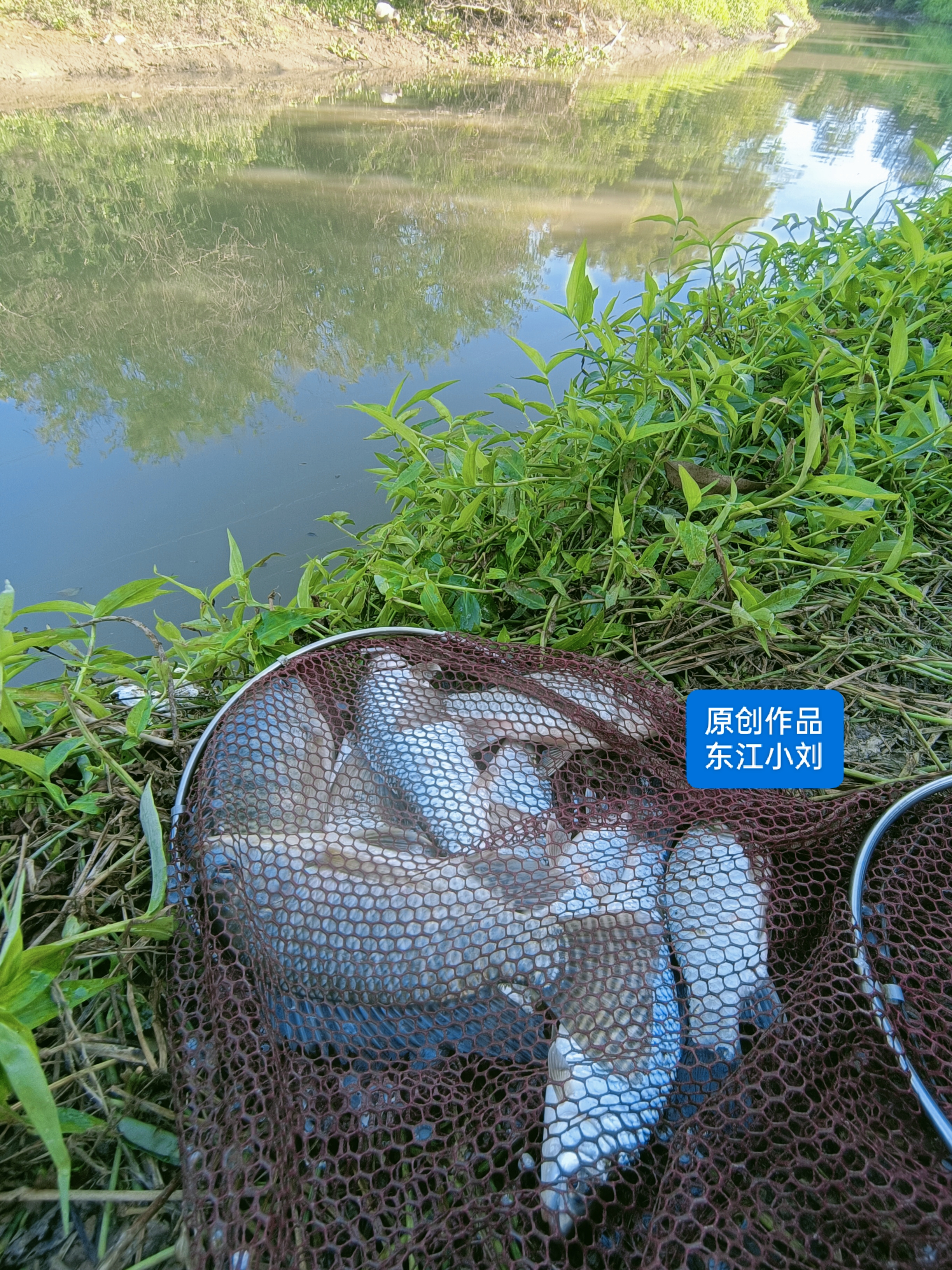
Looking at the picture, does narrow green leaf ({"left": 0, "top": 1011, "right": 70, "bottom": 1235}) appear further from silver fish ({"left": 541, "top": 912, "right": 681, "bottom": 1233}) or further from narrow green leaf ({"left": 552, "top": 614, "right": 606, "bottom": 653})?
narrow green leaf ({"left": 552, "top": 614, "right": 606, "bottom": 653})

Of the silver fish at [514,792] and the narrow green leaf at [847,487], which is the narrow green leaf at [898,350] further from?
the silver fish at [514,792]

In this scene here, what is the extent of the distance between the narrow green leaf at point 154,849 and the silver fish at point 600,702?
771mm

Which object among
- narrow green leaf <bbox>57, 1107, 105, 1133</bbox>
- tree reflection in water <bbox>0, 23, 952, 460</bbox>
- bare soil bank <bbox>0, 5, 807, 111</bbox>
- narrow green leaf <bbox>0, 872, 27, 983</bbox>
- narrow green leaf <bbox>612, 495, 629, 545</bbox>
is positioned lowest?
narrow green leaf <bbox>57, 1107, 105, 1133</bbox>

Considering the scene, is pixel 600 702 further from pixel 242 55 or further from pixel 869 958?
pixel 242 55

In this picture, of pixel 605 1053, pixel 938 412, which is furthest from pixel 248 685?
pixel 938 412

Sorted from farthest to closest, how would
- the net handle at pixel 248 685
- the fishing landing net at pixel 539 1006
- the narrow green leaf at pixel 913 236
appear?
the narrow green leaf at pixel 913 236, the net handle at pixel 248 685, the fishing landing net at pixel 539 1006

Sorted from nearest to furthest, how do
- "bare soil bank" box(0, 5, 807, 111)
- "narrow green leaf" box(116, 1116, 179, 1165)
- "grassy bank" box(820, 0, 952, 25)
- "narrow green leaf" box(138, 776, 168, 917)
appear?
"narrow green leaf" box(116, 1116, 179, 1165) < "narrow green leaf" box(138, 776, 168, 917) < "bare soil bank" box(0, 5, 807, 111) < "grassy bank" box(820, 0, 952, 25)

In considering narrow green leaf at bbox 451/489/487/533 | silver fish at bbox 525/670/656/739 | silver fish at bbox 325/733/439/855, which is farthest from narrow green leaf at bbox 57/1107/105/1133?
narrow green leaf at bbox 451/489/487/533

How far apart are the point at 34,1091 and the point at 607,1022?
2.43 feet

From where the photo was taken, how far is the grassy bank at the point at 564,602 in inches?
38.9

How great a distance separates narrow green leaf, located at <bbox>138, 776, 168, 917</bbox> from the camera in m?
1.08

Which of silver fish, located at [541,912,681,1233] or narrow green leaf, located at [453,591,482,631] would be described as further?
narrow green leaf, located at [453,591,482,631]

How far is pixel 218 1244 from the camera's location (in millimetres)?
781

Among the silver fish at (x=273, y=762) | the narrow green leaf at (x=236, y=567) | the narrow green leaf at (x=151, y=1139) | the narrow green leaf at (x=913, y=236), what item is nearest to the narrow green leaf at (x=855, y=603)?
the narrow green leaf at (x=913, y=236)
